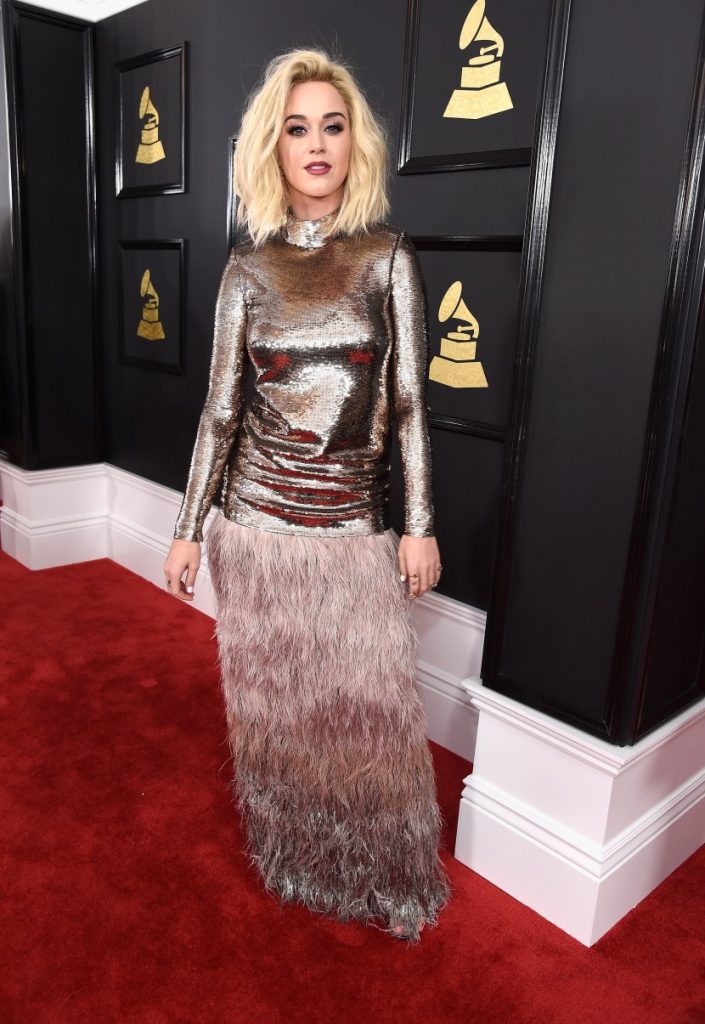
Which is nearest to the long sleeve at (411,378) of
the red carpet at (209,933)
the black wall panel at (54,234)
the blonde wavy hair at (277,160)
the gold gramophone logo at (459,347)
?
the blonde wavy hair at (277,160)

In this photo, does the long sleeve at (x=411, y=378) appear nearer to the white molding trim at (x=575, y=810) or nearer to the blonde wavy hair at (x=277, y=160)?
the blonde wavy hair at (x=277, y=160)

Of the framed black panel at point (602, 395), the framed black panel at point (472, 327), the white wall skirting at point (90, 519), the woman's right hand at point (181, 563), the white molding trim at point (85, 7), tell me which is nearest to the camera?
the framed black panel at point (602, 395)

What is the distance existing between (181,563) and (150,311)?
1.97 meters

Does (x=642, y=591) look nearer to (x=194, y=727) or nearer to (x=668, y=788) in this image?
(x=668, y=788)

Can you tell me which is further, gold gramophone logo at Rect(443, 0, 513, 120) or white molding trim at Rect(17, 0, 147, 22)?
white molding trim at Rect(17, 0, 147, 22)

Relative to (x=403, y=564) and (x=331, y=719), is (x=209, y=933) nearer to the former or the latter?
(x=331, y=719)

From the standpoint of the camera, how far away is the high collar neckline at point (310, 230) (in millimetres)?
1629

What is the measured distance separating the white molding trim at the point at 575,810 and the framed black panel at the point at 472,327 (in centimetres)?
77

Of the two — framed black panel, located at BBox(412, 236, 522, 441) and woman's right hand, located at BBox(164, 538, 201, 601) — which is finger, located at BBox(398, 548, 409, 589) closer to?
woman's right hand, located at BBox(164, 538, 201, 601)

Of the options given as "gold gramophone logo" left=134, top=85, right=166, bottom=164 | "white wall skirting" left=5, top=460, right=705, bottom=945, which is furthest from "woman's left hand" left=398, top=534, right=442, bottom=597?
"gold gramophone logo" left=134, top=85, right=166, bottom=164

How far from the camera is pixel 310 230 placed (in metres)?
1.63

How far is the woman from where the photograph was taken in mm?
1583

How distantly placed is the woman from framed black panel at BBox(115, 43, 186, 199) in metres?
1.62

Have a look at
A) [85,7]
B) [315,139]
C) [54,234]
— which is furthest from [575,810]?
[85,7]
